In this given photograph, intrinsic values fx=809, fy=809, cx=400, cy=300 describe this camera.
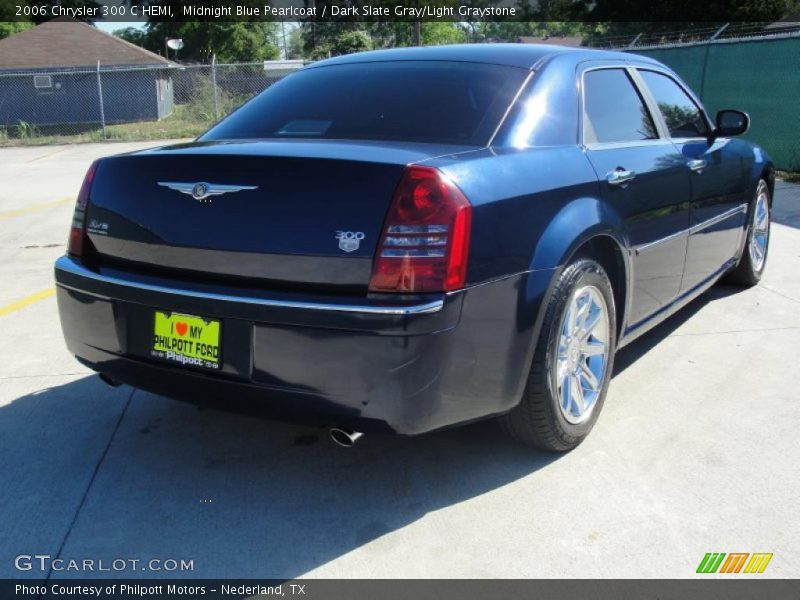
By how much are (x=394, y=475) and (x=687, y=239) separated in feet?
6.70

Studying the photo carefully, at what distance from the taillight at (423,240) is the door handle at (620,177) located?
1.06 m

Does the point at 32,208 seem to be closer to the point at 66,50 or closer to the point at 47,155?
the point at 47,155

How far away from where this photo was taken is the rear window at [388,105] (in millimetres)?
3146

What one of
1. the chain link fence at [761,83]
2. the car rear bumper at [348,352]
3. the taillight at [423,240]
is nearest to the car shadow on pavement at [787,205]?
the chain link fence at [761,83]

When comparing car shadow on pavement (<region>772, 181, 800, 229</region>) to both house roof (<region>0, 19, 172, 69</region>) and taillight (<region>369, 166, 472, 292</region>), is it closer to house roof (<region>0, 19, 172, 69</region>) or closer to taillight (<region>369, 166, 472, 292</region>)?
→ taillight (<region>369, 166, 472, 292</region>)

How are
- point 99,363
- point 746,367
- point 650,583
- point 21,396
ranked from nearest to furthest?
point 650,583, point 99,363, point 21,396, point 746,367

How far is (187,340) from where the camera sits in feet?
8.97

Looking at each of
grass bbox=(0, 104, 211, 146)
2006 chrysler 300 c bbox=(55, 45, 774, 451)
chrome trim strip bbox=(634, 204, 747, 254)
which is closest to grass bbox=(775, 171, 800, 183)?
chrome trim strip bbox=(634, 204, 747, 254)

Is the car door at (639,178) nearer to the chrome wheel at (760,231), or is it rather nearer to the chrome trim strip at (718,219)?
the chrome trim strip at (718,219)

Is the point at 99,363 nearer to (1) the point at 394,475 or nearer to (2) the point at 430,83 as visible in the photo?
(1) the point at 394,475

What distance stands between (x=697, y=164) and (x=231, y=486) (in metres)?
2.86

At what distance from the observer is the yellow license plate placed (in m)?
2.68

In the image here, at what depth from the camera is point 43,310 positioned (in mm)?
5383

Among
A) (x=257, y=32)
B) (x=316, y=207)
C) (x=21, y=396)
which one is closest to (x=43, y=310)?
(x=21, y=396)
